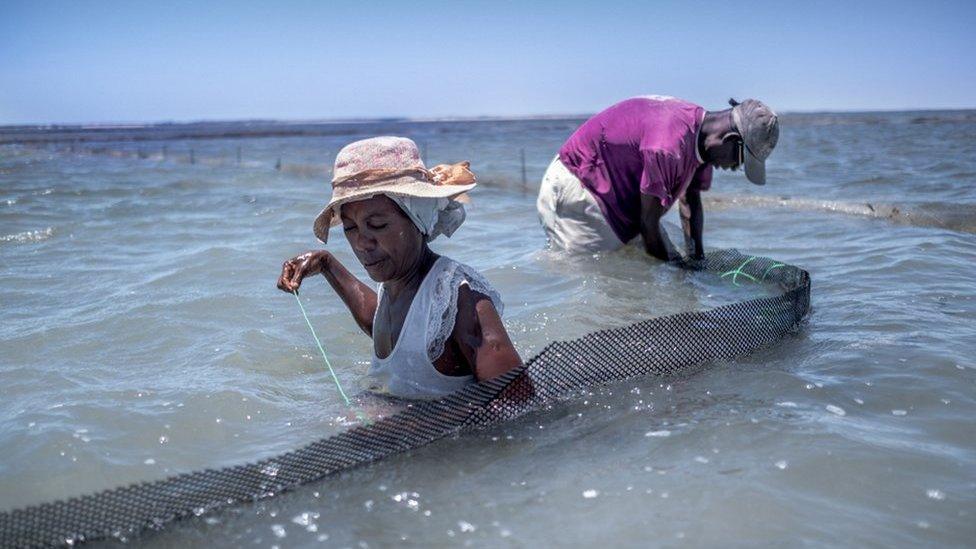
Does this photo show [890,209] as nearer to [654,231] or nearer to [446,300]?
[654,231]

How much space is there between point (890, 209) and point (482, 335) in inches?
294

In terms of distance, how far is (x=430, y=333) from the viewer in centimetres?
287

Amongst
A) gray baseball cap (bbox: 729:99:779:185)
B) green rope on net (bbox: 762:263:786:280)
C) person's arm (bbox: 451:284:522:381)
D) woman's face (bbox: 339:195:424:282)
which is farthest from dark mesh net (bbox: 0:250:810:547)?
gray baseball cap (bbox: 729:99:779:185)

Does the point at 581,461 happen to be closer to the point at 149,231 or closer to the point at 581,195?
the point at 581,195

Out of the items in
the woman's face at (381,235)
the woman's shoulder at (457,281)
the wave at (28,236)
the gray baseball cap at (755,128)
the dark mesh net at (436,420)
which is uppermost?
the gray baseball cap at (755,128)

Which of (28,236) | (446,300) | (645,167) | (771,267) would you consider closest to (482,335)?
(446,300)

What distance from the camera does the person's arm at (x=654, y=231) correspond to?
531 centimetres

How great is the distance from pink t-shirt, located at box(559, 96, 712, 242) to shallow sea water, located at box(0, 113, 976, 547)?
474mm

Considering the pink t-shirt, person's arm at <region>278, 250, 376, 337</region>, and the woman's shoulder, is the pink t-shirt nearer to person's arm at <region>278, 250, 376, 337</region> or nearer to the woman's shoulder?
person's arm at <region>278, 250, 376, 337</region>

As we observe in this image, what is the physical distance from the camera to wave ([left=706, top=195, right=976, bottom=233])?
313 inches

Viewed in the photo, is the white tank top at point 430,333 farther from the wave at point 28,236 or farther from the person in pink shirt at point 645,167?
the wave at point 28,236

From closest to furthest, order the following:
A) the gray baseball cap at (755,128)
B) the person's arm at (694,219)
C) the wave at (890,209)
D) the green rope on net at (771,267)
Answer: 1. the gray baseball cap at (755,128)
2. the green rope on net at (771,267)
3. the person's arm at (694,219)
4. the wave at (890,209)

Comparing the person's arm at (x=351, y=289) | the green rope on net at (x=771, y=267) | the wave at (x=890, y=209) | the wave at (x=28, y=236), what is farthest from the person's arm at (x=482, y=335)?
the wave at (x=28, y=236)

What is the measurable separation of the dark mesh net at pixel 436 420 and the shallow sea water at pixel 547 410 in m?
0.06
